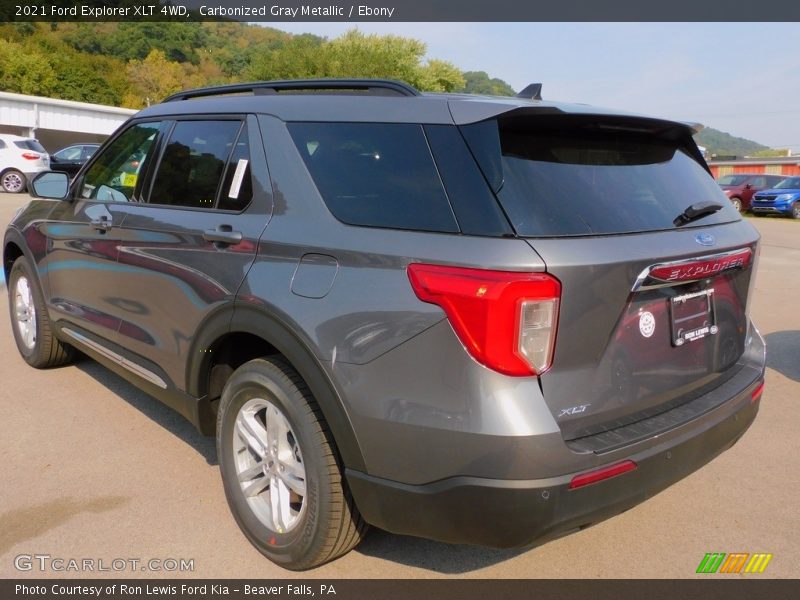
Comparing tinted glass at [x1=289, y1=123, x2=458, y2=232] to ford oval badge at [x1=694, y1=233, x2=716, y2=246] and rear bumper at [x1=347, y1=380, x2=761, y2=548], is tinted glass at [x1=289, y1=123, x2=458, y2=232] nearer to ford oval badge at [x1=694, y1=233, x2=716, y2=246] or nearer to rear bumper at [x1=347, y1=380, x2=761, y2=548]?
rear bumper at [x1=347, y1=380, x2=761, y2=548]

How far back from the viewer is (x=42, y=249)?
15.0ft

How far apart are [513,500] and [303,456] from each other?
0.84 meters

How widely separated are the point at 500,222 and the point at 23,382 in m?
4.02

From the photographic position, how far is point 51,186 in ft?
14.7

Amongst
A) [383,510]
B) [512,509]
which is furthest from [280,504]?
[512,509]

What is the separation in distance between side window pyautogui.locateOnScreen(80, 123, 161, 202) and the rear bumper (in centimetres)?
231

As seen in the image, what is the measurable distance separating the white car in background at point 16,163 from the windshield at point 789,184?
26.2 meters

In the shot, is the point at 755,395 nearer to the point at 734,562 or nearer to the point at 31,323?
the point at 734,562

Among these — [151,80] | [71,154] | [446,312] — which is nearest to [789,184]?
[71,154]

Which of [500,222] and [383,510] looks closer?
[500,222]

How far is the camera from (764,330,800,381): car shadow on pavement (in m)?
5.43

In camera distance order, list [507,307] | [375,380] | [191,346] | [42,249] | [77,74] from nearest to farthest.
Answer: [507,307] → [375,380] → [191,346] → [42,249] → [77,74]

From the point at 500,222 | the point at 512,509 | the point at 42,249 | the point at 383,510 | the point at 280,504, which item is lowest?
the point at 280,504
